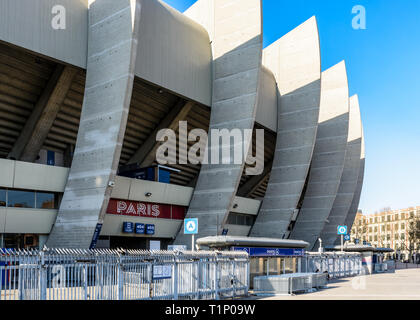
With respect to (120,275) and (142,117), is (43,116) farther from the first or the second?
(120,275)

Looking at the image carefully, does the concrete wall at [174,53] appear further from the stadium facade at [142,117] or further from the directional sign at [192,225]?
the directional sign at [192,225]

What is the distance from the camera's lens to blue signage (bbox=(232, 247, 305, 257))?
22.1 meters

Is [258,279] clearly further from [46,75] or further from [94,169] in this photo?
[46,75]

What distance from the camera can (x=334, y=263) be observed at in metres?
33.2

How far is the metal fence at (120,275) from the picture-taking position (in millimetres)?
12367

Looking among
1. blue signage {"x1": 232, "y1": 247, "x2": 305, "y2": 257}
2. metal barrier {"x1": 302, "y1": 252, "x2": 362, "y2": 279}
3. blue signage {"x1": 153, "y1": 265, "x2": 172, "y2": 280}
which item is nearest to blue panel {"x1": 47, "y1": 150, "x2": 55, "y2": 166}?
blue signage {"x1": 232, "y1": 247, "x2": 305, "y2": 257}

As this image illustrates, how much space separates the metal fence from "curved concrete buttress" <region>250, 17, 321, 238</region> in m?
22.0

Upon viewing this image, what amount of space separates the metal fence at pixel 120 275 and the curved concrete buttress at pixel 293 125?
2197 centimetres

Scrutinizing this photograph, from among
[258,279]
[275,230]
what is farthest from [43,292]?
[275,230]

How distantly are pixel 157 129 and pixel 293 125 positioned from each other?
1357 centimetres

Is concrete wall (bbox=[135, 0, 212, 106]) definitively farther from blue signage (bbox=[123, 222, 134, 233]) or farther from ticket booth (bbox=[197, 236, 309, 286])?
ticket booth (bbox=[197, 236, 309, 286])

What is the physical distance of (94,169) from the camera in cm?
2509

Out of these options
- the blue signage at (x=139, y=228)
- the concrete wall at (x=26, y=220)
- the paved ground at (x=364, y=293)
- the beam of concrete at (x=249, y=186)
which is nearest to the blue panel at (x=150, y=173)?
the blue signage at (x=139, y=228)
